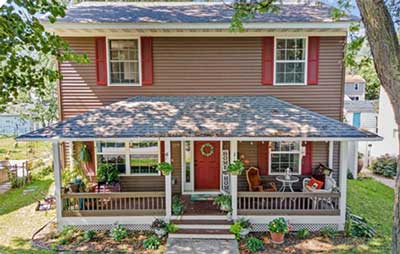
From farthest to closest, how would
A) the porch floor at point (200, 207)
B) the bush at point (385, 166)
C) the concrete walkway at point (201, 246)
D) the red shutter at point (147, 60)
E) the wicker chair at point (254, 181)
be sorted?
the bush at point (385, 166) < the red shutter at point (147, 60) < the wicker chair at point (254, 181) < the porch floor at point (200, 207) < the concrete walkway at point (201, 246)

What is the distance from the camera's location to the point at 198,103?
9984 millimetres

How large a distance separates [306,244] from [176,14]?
8.22 metres

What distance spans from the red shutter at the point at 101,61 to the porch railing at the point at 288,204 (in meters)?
5.93

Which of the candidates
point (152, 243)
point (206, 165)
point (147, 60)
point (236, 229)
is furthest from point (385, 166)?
point (152, 243)

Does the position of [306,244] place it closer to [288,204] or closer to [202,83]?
[288,204]

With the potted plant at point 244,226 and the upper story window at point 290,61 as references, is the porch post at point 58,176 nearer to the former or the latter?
the potted plant at point 244,226

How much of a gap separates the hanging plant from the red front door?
11.9 feet

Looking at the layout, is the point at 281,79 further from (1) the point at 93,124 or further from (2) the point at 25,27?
(2) the point at 25,27

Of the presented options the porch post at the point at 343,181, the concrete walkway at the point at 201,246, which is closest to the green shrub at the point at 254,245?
the concrete walkway at the point at 201,246

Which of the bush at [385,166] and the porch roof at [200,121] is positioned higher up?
the porch roof at [200,121]

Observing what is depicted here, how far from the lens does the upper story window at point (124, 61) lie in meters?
10.3

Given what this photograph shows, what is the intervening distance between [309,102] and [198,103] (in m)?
3.83

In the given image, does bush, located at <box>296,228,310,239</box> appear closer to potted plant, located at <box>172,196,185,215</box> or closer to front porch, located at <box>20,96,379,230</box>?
front porch, located at <box>20,96,379,230</box>

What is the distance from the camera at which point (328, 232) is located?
27.2ft
